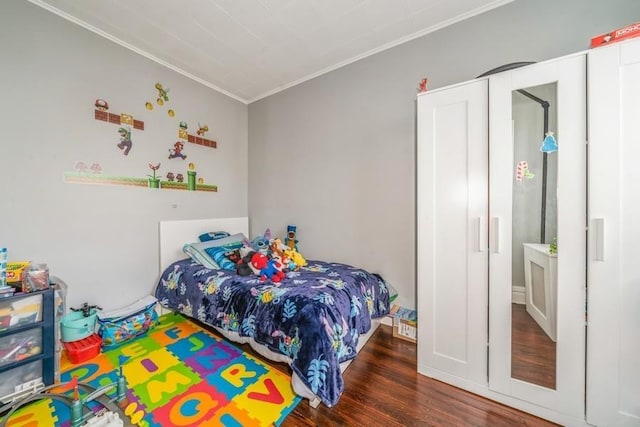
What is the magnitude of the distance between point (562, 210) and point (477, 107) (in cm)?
85

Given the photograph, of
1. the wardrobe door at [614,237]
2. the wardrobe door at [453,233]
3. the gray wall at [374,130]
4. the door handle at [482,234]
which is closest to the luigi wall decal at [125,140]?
the gray wall at [374,130]

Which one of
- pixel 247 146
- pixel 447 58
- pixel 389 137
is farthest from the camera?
pixel 247 146

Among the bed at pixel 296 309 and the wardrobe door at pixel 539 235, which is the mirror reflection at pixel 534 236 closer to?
the wardrobe door at pixel 539 235

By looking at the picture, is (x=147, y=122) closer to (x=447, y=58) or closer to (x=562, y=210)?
(x=447, y=58)

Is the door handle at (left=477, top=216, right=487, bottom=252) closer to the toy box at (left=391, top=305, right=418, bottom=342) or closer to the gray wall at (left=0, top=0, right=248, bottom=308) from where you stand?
the toy box at (left=391, top=305, right=418, bottom=342)

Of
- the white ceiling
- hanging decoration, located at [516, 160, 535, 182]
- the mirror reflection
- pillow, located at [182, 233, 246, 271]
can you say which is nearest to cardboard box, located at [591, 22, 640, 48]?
the mirror reflection

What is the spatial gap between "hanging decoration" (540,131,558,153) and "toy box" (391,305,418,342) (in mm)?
1664

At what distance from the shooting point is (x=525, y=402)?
153 centimetres

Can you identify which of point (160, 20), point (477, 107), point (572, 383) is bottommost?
→ point (572, 383)

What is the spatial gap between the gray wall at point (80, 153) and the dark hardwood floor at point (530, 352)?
133 inches

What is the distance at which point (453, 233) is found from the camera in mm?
1797

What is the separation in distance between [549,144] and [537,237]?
0.59 metres

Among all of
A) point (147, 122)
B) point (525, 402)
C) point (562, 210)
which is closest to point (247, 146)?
point (147, 122)

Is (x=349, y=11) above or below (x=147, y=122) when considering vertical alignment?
above
